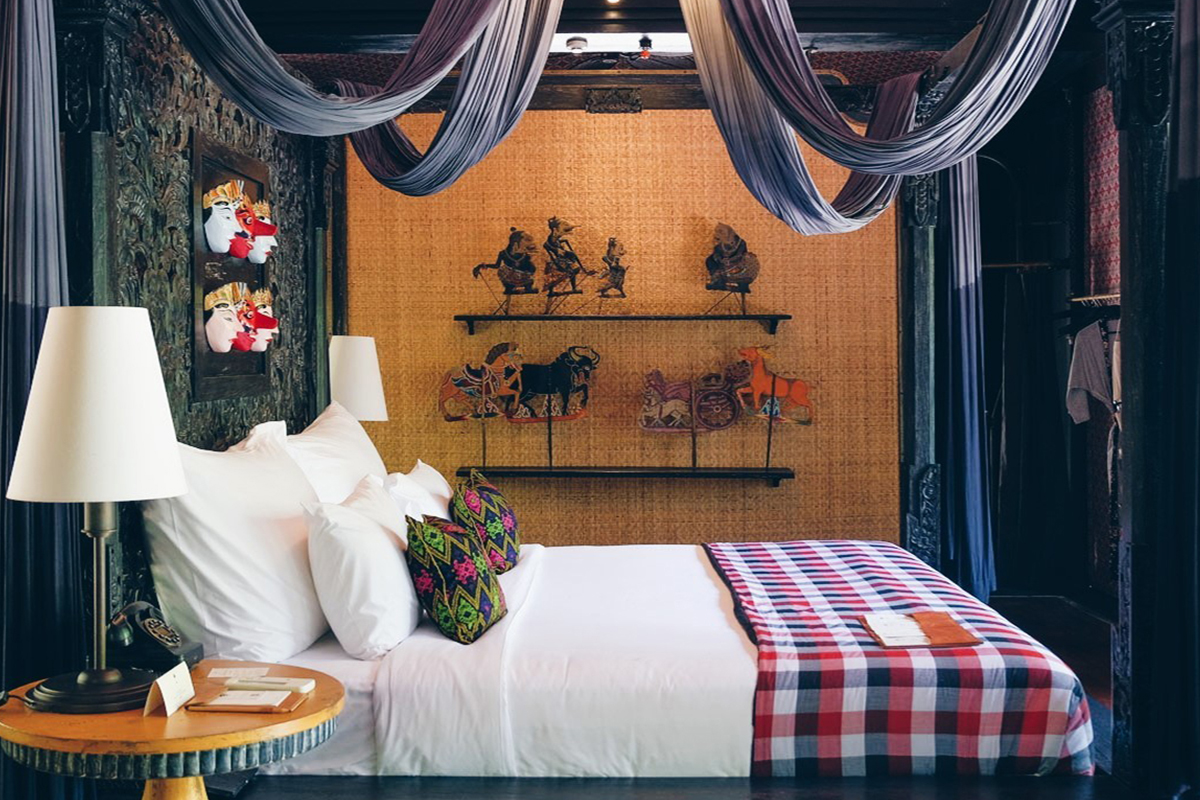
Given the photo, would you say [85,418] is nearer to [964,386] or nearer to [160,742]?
[160,742]

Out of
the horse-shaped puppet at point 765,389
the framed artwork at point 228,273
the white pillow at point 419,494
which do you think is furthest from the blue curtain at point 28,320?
the horse-shaped puppet at point 765,389

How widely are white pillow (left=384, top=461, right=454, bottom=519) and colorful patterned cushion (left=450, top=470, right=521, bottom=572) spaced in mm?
74

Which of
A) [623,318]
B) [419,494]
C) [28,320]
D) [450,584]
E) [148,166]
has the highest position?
[148,166]

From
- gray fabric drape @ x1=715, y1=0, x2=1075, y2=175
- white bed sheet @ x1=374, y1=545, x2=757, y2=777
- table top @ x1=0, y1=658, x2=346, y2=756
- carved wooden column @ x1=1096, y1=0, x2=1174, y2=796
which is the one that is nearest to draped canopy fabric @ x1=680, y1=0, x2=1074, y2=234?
gray fabric drape @ x1=715, y1=0, x2=1075, y2=175

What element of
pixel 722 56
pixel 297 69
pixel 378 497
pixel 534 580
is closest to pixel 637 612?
pixel 534 580

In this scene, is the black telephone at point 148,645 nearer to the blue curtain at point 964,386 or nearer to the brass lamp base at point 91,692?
the brass lamp base at point 91,692

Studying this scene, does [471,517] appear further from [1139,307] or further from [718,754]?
[1139,307]

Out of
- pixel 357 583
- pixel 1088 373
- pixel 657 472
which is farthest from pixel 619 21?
pixel 1088 373

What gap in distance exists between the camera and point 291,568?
293cm

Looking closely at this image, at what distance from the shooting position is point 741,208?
542cm

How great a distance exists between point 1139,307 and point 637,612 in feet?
5.21

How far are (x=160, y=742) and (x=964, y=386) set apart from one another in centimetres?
360

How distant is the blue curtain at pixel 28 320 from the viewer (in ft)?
7.62

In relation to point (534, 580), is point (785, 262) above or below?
above
